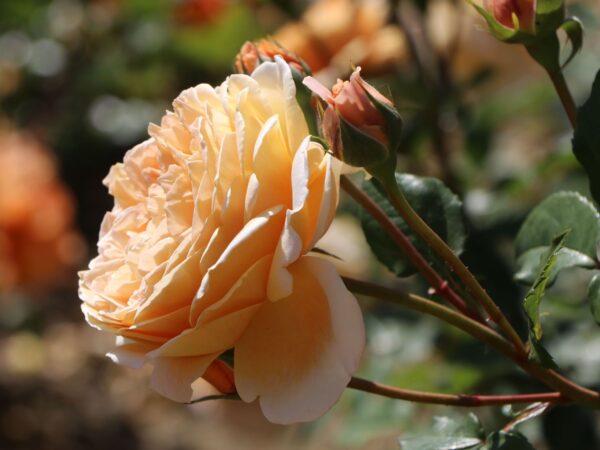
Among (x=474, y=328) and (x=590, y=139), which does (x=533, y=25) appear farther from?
(x=474, y=328)

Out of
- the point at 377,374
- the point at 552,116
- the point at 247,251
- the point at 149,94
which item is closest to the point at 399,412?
the point at 377,374

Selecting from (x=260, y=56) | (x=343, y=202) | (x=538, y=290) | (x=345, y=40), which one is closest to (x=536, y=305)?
(x=538, y=290)

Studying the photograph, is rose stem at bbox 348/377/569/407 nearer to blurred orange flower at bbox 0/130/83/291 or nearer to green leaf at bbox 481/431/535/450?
green leaf at bbox 481/431/535/450

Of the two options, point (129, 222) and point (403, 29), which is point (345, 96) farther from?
point (403, 29)

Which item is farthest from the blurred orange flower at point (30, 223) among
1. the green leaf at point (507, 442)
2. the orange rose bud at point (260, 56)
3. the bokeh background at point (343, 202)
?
the green leaf at point (507, 442)

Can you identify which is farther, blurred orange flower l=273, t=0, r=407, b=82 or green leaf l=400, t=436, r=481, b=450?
blurred orange flower l=273, t=0, r=407, b=82

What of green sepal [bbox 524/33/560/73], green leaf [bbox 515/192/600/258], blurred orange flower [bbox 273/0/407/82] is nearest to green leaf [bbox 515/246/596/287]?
green leaf [bbox 515/192/600/258]

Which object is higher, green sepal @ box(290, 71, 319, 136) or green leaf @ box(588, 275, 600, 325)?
green sepal @ box(290, 71, 319, 136)

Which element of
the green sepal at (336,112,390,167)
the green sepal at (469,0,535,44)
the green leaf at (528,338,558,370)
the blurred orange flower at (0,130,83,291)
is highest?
the green sepal at (469,0,535,44)
